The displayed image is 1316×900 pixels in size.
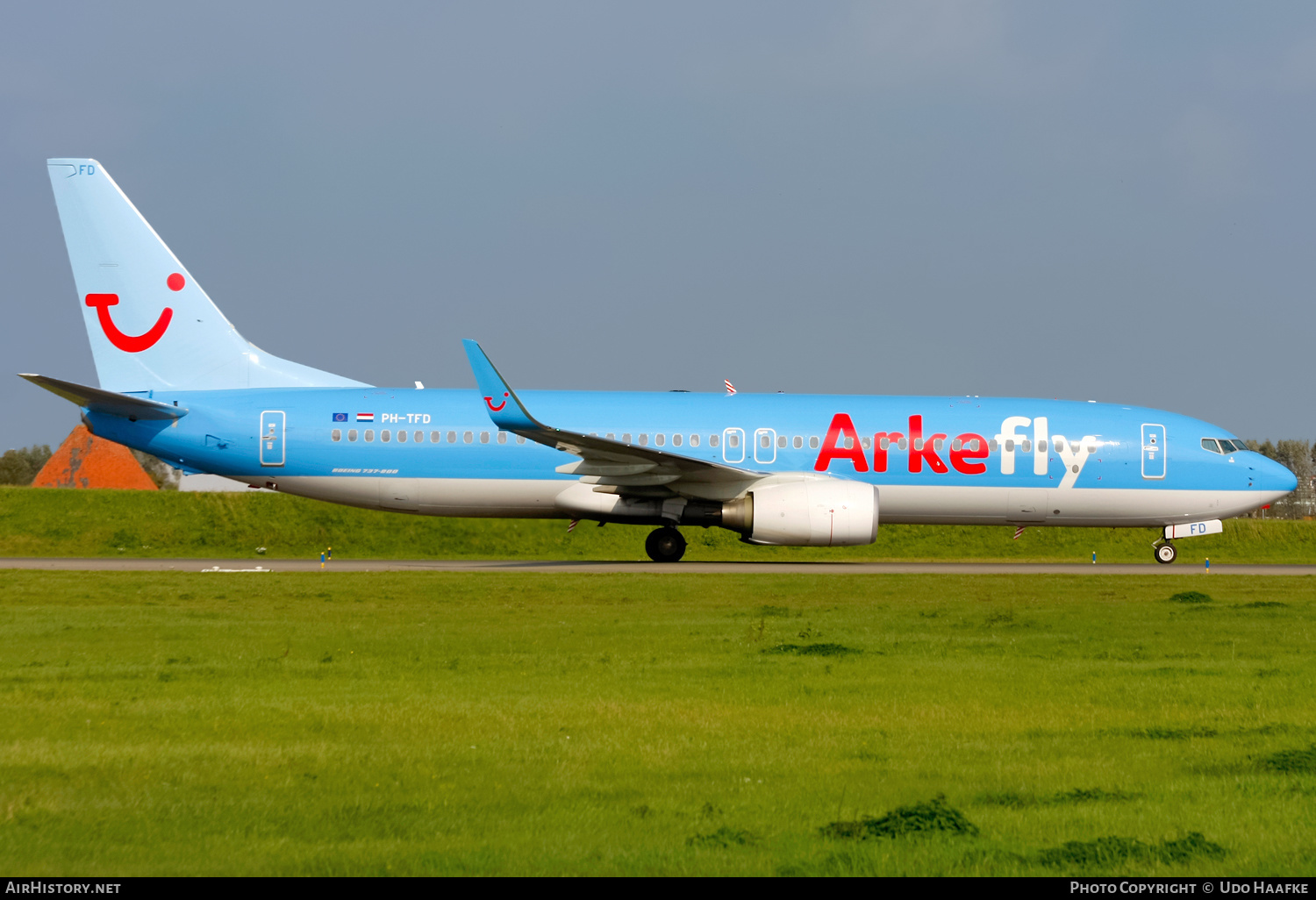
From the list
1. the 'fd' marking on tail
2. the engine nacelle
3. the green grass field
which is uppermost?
the 'fd' marking on tail

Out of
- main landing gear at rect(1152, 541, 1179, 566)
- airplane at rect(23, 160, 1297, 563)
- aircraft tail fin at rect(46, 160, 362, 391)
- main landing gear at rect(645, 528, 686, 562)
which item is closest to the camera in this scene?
airplane at rect(23, 160, 1297, 563)

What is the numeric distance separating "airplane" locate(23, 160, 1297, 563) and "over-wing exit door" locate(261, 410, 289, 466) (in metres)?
0.04

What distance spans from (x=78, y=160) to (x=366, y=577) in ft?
41.8

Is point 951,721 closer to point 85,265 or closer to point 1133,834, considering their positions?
point 1133,834

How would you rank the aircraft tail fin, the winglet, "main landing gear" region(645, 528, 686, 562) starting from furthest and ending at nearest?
the aircraft tail fin → "main landing gear" region(645, 528, 686, 562) → the winglet

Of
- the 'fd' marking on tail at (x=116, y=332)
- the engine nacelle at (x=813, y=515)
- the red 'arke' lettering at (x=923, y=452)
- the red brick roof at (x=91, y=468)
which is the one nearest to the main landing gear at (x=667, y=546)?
the engine nacelle at (x=813, y=515)

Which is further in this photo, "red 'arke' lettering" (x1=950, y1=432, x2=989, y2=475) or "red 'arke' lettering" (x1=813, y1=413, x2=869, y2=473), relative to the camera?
"red 'arke' lettering" (x1=950, y1=432, x2=989, y2=475)

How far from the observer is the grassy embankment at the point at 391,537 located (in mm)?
33562

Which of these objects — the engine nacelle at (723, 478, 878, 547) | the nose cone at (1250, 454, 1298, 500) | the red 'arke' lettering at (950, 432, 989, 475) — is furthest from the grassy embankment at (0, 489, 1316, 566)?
the engine nacelle at (723, 478, 878, 547)

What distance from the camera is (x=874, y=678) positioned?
9.32m

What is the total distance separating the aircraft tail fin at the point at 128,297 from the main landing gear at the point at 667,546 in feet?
30.0

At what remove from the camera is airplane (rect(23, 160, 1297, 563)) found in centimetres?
2402

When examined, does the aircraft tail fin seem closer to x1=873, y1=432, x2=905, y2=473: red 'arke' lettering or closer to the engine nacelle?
the engine nacelle

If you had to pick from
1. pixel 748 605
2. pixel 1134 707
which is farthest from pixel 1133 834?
pixel 748 605
